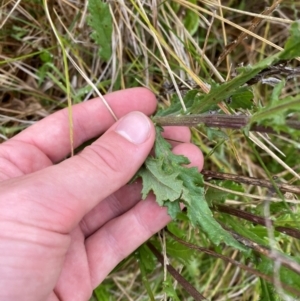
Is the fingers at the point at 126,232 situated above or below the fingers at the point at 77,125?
below

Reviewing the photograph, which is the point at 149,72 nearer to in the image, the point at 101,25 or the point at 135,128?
the point at 101,25

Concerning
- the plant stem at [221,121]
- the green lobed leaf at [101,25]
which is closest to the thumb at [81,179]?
the plant stem at [221,121]

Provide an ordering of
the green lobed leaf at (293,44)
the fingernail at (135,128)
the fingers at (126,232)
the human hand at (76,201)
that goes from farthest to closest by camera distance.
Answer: the fingers at (126,232)
the fingernail at (135,128)
the human hand at (76,201)
the green lobed leaf at (293,44)

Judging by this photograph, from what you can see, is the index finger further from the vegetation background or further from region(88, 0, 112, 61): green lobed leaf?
region(88, 0, 112, 61): green lobed leaf

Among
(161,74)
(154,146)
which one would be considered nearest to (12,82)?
(161,74)

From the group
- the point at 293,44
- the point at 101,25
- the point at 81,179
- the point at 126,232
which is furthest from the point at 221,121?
the point at 101,25

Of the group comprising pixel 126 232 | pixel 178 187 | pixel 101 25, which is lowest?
pixel 126 232

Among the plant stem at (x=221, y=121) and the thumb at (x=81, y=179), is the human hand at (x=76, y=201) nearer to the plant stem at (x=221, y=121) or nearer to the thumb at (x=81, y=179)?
the thumb at (x=81, y=179)

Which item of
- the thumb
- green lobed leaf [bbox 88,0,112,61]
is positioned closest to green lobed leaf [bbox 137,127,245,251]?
the thumb
